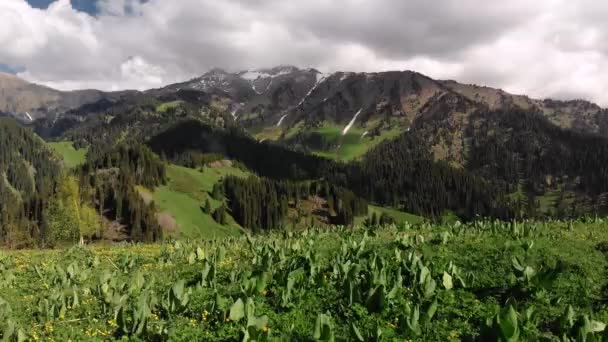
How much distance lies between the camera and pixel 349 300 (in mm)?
13305

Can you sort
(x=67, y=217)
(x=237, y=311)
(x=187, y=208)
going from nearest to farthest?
(x=237, y=311)
(x=67, y=217)
(x=187, y=208)

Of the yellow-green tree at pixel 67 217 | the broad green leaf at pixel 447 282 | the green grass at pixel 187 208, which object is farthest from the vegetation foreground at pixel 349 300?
the green grass at pixel 187 208

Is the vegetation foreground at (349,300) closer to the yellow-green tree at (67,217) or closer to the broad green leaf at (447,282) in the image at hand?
the broad green leaf at (447,282)

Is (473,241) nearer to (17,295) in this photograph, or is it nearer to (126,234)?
(17,295)

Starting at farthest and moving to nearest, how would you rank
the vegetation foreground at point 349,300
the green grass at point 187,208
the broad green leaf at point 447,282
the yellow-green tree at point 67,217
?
the green grass at point 187,208 < the yellow-green tree at point 67,217 < the broad green leaf at point 447,282 < the vegetation foreground at point 349,300

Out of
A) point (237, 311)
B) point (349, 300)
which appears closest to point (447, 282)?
point (349, 300)

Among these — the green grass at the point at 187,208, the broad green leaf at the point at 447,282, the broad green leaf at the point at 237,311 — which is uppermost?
the broad green leaf at the point at 447,282

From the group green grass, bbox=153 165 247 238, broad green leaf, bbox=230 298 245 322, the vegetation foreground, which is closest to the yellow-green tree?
the vegetation foreground

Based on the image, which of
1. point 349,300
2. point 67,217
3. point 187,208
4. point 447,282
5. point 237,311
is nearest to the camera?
point 237,311

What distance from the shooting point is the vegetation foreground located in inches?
440

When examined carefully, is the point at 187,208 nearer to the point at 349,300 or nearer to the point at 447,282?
the point at 349,300

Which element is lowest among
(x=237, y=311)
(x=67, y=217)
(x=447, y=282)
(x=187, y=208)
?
(x=187, y=208)

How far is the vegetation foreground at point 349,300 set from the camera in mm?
11172

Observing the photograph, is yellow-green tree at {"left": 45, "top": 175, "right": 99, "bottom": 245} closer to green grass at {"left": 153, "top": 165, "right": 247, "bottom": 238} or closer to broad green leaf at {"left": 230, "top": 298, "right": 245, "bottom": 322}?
green grass at {"left": 153, "top": 165, "right": 247, "bottom": 238}
